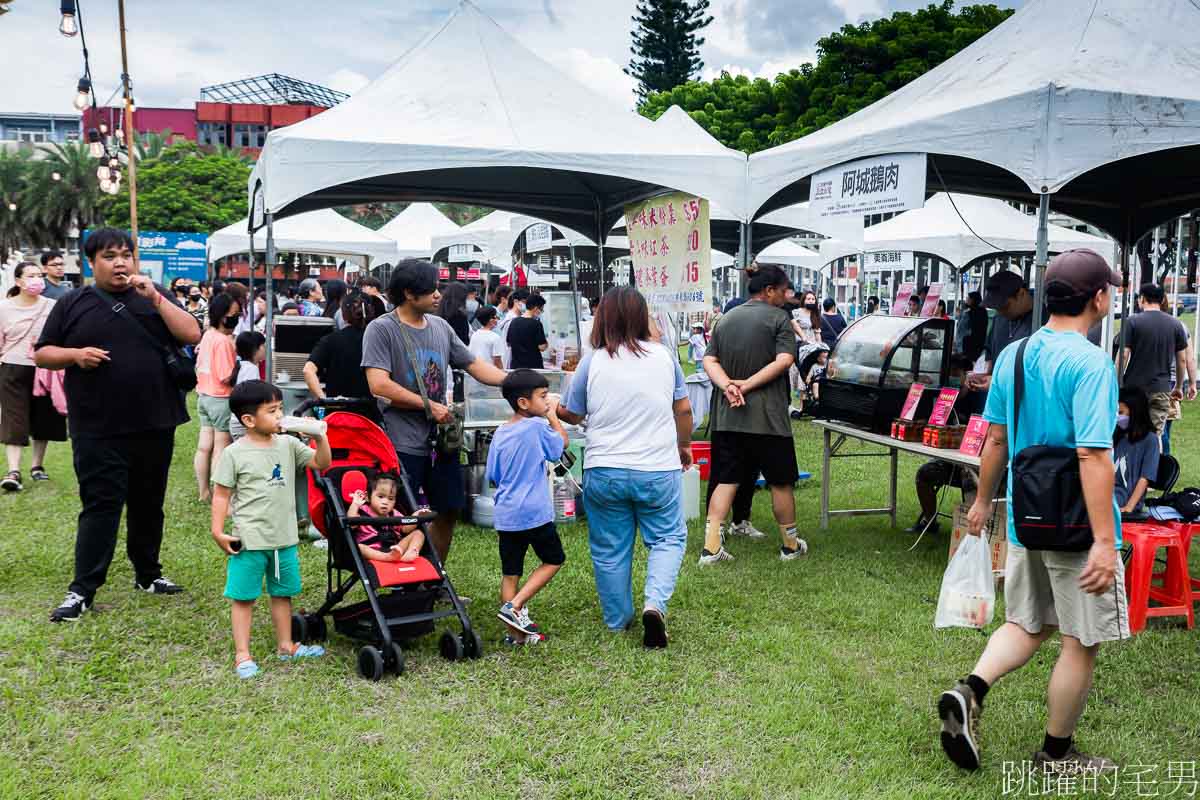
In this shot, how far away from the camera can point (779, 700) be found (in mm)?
4090

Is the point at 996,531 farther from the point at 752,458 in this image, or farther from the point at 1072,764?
the point at 1072,764

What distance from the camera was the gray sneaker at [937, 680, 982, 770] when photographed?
10.9ft

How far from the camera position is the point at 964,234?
16.0 meters

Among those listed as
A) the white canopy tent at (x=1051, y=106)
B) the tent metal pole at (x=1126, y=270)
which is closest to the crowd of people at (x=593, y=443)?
the white canopy tent at (x=1051, y=106)

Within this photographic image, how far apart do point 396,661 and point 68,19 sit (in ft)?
50.0

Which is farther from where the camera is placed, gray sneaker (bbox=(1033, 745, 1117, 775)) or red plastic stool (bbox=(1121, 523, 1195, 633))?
red plastic stool (bbox=(1121, 523, 1195, 633))

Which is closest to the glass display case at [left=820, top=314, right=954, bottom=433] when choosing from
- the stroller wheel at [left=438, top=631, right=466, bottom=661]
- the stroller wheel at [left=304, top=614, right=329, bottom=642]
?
the stroller wheel at [left=438, top=631, right=466, bottom=661]

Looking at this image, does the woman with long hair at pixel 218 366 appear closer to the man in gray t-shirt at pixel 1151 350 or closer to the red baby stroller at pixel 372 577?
the red baby stroller at pixel 372 577

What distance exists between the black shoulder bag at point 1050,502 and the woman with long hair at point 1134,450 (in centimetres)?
265

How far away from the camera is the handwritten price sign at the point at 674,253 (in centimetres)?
759

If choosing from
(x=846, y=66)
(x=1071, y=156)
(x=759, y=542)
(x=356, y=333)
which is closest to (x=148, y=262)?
(x=846, y=66)

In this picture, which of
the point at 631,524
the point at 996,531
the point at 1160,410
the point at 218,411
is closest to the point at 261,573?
the point at 631,524

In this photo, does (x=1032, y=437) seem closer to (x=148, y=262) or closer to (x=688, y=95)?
(x=148, y=262)

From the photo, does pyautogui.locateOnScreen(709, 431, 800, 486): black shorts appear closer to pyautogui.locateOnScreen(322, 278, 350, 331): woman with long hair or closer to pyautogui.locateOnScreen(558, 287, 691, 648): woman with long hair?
pyautogui.locateOnScreen(558, 287, 691, 648): woman with long hair
